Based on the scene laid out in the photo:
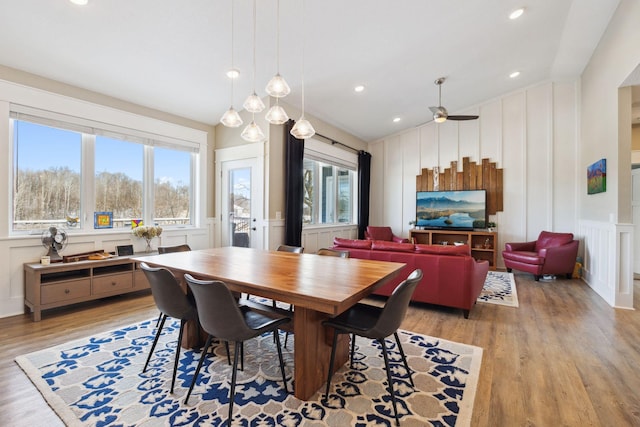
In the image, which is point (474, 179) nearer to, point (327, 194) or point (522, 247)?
point (522, 247)

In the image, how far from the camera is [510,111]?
6.20 m

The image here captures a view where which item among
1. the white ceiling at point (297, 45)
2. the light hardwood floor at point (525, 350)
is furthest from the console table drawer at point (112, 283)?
the white ceiling at point (297, 45)

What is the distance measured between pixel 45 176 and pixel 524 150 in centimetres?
812

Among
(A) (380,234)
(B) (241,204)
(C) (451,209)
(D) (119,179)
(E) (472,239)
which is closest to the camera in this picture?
(D) (119,179)

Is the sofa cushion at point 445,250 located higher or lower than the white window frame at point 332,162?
lower

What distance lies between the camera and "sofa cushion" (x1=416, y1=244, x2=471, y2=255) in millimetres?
3350

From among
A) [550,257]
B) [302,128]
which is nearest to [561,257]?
[550,257]

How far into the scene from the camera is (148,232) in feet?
14.1

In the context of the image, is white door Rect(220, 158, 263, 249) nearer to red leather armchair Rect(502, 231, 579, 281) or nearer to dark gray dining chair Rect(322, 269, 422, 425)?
dark gray dining chair Rect(322, 269, 422, 425)

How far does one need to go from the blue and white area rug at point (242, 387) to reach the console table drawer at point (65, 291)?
979 mm

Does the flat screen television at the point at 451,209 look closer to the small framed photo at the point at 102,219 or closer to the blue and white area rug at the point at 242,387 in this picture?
the blue and white area rug at the point at 242,387

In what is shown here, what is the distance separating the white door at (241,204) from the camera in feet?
16.0

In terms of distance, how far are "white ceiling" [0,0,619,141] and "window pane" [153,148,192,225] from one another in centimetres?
74

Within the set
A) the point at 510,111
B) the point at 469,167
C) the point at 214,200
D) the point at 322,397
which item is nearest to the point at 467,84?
the point at 510,111
